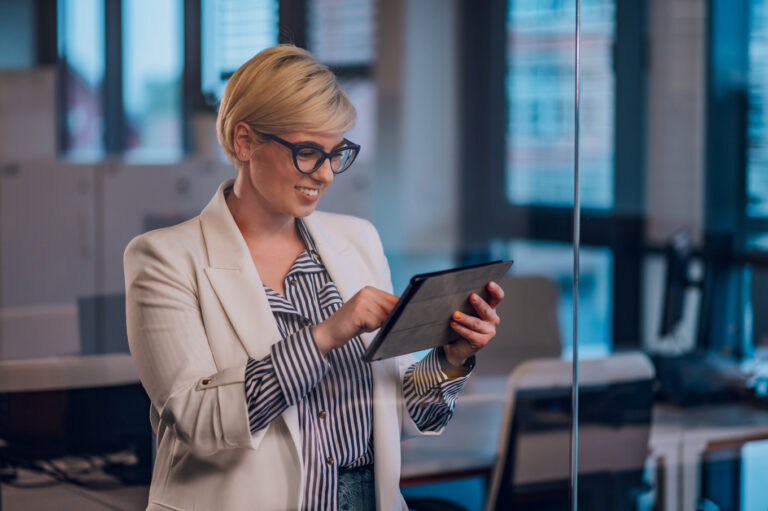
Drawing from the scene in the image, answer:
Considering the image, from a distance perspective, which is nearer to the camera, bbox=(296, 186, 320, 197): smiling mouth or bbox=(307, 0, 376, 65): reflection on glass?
bbox=(296, 186, 320, 197): smiling mouth

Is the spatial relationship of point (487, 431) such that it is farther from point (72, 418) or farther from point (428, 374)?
point (72, 418)

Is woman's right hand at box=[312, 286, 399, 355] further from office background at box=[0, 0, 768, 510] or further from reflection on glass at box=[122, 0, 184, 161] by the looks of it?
reflection on glass at box=[122, 0, 184, 161]

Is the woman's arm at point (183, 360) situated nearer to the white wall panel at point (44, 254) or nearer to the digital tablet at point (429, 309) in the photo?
the digital tablet at point (429, 309)

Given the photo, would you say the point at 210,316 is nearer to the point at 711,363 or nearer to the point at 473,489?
the point at 473,489

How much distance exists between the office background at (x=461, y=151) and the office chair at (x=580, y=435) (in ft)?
0.40

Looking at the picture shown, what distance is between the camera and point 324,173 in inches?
42.3

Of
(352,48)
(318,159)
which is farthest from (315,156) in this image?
(352,48)

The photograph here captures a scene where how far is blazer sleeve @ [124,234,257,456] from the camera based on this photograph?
1.01m

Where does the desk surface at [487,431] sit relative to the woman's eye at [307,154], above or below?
below

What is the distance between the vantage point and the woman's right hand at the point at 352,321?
1.01 meters

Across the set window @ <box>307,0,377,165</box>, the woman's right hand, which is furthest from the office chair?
the woman's right hand

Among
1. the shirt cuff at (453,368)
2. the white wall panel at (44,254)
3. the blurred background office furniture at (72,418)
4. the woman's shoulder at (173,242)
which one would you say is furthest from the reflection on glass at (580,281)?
the woman's shoulder at (173,242)

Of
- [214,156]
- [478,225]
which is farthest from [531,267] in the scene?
[214,156]

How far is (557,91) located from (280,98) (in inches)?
120
